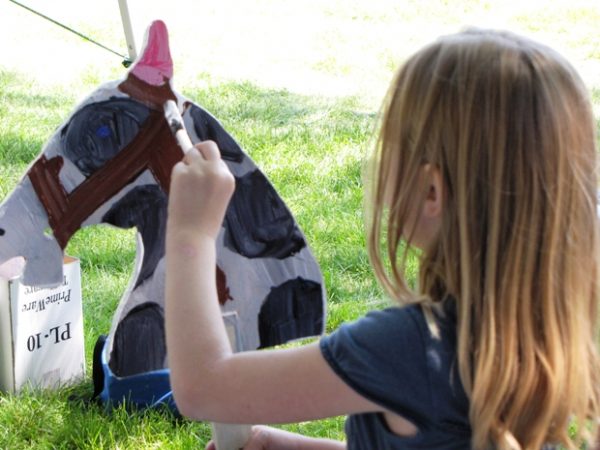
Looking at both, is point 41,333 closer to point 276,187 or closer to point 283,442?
point 283,442

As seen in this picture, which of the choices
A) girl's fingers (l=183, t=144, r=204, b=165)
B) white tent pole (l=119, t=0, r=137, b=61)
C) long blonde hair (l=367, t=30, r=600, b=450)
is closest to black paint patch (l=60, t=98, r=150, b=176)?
girl's fingers (l=183, t=144, r=204, b=165)

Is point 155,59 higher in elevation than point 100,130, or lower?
higher

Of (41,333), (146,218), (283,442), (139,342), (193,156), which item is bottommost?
(41,333)

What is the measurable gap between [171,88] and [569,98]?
1.89 ft

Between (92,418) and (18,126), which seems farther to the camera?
(18,126)

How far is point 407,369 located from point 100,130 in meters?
0.59

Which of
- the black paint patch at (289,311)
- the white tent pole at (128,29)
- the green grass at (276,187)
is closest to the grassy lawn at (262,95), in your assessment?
the green grass at (276,187)

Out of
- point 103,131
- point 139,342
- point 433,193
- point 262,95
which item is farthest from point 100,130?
point 262,95

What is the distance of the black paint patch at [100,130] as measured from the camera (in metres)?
1.45

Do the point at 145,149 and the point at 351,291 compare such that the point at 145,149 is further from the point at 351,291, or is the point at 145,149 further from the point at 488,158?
the point at 351,291

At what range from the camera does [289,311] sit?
1569mm

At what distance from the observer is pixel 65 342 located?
2.54 metres

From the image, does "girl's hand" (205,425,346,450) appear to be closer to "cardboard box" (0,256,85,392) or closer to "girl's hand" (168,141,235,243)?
"girl's hand" (168,141,235,243)

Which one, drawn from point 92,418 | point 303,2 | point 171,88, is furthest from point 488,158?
point 303,2
